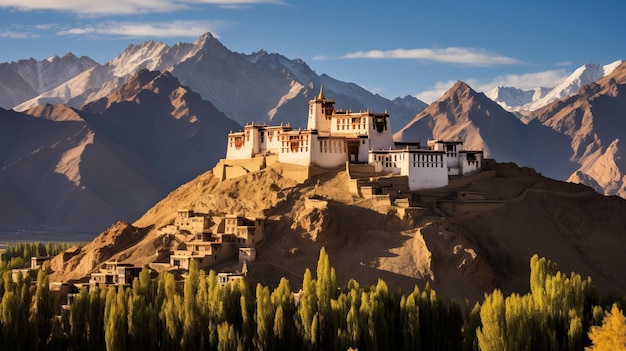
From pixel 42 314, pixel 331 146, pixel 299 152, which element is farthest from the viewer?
pixel 299 152

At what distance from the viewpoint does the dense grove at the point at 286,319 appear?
7375cm

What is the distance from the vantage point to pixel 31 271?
92562 mm

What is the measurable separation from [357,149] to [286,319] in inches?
1356

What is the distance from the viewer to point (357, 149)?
108 m

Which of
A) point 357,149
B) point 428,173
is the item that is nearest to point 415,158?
point 428,173

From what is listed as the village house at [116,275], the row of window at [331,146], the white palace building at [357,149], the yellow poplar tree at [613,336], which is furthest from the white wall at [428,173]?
the yellow poplar tree at [613,336]

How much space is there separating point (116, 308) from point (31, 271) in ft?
62.2

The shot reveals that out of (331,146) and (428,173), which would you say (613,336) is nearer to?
(428,173)

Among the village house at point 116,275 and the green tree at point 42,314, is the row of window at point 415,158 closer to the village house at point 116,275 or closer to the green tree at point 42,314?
the village house at point 116,275

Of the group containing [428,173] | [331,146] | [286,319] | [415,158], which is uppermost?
[331,146]

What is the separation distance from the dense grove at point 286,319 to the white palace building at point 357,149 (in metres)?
27.4

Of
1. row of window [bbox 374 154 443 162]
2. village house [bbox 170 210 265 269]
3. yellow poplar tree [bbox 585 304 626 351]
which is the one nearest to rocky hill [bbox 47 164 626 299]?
village house [bbox 170 210 265 269]

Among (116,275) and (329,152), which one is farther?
(329,152)

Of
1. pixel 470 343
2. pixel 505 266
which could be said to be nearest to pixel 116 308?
pixel 470 343
